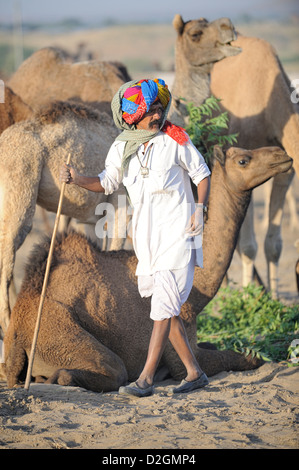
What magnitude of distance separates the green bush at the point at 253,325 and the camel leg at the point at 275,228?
4.21 ft

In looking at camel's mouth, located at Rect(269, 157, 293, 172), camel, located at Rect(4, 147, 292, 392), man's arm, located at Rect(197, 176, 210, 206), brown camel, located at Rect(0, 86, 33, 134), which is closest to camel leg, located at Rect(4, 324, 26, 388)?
camel, located at Rect(4, 147, 292, 392)

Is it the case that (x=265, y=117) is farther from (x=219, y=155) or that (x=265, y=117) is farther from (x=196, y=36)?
(x=219, y=155)

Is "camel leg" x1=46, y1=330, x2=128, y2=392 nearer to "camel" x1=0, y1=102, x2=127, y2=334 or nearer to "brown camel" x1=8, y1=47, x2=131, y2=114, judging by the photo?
"camel" x1=0, y1=102, x2=127, y2=334

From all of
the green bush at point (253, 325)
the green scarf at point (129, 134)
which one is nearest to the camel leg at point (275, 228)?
the green bush at point (253, 325)

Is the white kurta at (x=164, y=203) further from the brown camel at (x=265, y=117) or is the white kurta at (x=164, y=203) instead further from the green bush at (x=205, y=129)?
the brown camel at (x=265, y=117)

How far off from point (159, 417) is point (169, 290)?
3.08 ft

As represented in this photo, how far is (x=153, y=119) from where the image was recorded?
5.13 meters

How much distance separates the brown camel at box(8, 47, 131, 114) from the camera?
895 cm

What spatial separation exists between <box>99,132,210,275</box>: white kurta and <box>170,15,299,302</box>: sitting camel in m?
3.42

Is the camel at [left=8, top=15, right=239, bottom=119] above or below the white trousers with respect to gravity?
above

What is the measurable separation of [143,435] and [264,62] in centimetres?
591

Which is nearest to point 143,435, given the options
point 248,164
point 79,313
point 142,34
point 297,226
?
point 79,313

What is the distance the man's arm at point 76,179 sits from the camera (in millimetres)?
5124

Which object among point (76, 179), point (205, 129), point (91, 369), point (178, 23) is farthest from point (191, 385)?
→ point (178, 23)
